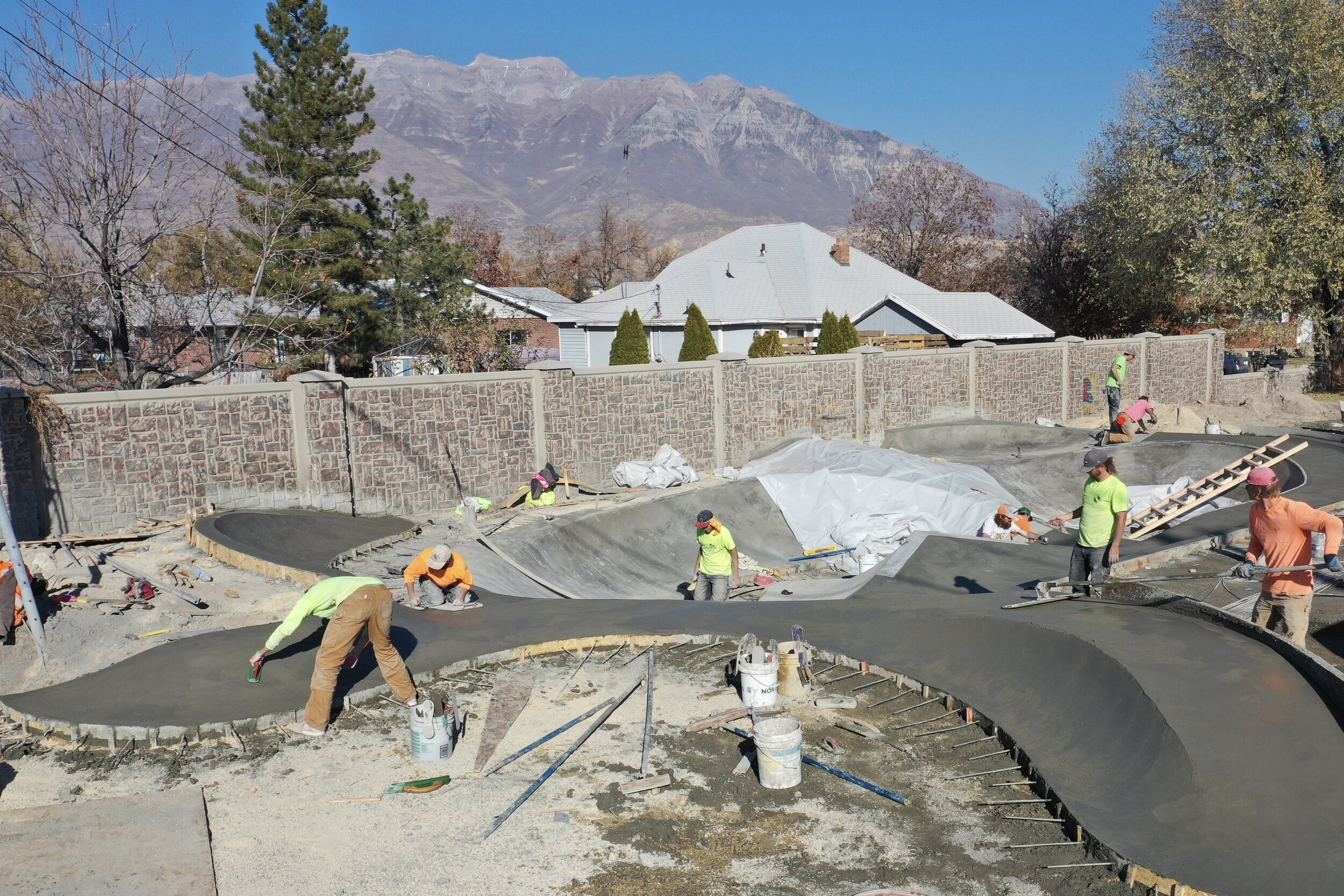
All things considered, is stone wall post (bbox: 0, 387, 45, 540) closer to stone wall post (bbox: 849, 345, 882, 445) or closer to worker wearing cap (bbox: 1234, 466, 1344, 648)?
worker wearing cap (bbox: 1234, 466, 1344, 648)

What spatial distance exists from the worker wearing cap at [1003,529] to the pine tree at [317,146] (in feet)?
55.4

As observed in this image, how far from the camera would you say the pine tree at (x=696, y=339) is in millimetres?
28719

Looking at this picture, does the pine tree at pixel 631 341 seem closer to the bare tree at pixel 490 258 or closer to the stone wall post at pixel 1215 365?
the stone wall post at pixel 1215 365

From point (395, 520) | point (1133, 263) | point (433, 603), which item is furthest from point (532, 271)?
point (433, 603)

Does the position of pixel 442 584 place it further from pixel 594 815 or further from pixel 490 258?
pixel 490 258

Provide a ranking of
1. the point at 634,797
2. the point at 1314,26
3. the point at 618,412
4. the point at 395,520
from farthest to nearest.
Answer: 1. the point at 1314,26
2. the point at 618,412
3. the point at 395,520
4. the point at 634,797

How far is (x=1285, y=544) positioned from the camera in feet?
25.0

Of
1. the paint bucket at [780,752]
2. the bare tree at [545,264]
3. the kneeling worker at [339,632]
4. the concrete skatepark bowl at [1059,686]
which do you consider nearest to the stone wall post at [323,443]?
the concrete skatepark bowl at [1059,686]

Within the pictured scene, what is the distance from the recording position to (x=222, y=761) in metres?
7.07

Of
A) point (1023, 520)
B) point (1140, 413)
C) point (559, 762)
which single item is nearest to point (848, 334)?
point (1140, 413)

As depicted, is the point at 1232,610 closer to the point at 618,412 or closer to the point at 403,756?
the point at 403,756

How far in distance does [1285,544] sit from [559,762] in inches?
233

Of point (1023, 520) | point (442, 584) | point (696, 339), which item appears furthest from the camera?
point (696, 339)

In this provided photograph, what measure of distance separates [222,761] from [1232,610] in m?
9.18
